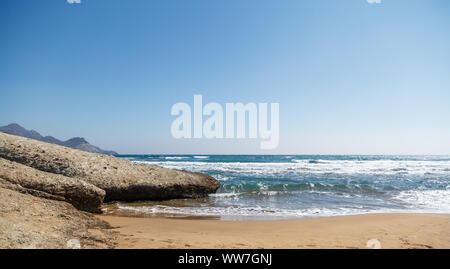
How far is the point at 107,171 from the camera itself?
802 cm

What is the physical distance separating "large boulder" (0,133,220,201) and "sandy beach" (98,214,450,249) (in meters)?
2.07

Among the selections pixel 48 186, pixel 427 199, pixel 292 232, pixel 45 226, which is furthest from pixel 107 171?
pixel 427 199

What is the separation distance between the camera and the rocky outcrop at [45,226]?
3.01 m

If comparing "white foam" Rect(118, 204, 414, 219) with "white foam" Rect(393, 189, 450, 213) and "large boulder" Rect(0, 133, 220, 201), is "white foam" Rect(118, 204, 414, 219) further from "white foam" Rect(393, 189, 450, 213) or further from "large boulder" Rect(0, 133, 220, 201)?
"white foam" Rect(393, 189, 450, 213)

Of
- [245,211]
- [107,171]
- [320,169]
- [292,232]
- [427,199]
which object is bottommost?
[320,169]

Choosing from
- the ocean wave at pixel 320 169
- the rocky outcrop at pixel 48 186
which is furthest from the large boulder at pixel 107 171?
the ocean wave at pixel 320 169

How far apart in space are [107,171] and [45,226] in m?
4.60

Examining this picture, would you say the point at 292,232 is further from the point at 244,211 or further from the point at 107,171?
the point at 107,171

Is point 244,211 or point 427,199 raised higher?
point 244,211
